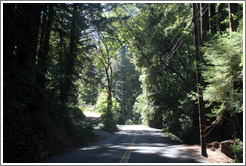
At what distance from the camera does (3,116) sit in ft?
24.1

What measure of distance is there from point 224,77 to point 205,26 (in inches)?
307

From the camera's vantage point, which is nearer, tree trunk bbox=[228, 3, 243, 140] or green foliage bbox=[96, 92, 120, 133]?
tree trunk bbox=[228, 3, 243, 140]

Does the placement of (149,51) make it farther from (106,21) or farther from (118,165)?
(118,165)

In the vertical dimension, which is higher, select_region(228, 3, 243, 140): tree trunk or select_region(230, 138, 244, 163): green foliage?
select_region(228, 3, 243, 140): tree trunk

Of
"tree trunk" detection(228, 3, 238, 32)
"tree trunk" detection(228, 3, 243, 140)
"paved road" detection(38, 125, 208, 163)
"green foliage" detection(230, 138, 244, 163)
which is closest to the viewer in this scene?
"paved road" detection(38, 125, 208, 163)

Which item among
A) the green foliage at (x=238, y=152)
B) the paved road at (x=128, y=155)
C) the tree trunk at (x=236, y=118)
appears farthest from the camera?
the tree trunk at (x=236, y=118)

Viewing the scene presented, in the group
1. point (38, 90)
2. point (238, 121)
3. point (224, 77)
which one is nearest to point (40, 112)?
point (38, 90)

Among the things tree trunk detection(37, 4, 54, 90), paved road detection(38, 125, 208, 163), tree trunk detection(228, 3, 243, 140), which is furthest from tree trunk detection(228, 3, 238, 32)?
tree trunk detection(37, 4, 54, 90)

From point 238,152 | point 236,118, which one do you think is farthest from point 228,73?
point 238,152

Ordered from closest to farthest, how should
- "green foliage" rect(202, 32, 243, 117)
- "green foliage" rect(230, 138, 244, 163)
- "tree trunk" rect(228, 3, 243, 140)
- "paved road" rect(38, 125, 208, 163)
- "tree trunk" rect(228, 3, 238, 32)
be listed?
"paved road" rect(38, 125, 208, 163) → "green foliage" rect(230, 138, 244, 163) → "green foliage" rect(202, 32, 243, 117) → "tree trunk" rect(228, 3, 243, 140) → "tree trunk" rect(228, 3, 238, 32)

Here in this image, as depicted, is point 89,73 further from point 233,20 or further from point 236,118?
point 236,118

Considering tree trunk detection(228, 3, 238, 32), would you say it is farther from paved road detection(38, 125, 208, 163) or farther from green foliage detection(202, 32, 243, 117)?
paved road detection(38, 125, 208, 163)

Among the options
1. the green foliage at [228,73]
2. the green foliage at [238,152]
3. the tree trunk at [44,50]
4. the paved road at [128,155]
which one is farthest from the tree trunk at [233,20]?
the tree trunk at [44,50]

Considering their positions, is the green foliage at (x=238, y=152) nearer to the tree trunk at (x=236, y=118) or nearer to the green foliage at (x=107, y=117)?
the tree trunk at (x=236, y=118)
